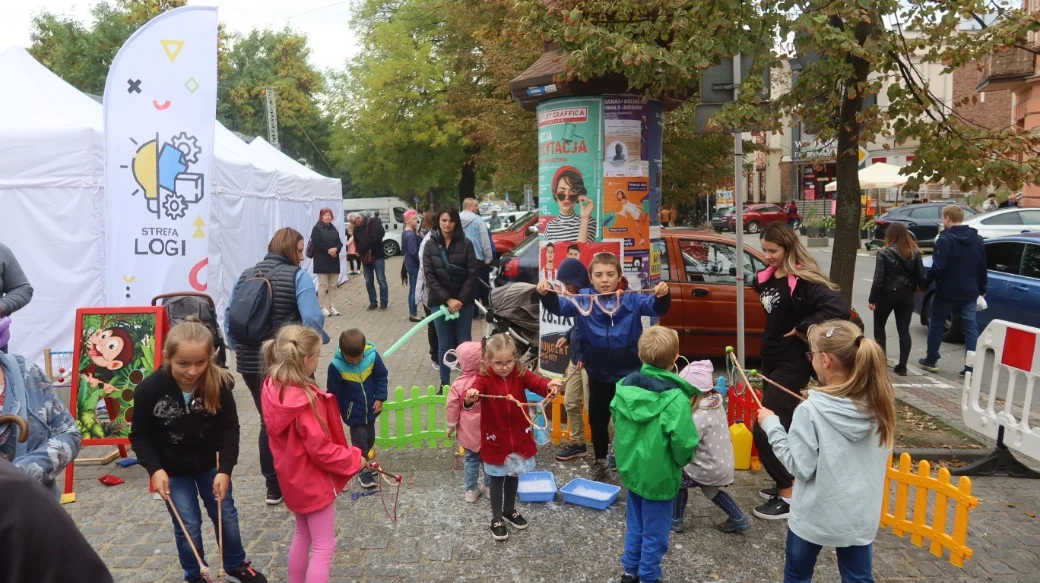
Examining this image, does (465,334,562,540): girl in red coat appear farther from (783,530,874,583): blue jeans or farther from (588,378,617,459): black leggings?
(783,530,874,583): blue jeans

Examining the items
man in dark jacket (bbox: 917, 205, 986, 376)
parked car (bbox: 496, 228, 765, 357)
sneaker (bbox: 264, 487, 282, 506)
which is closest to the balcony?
man in dark jacket (bbox: 917, 205, 986, 376)

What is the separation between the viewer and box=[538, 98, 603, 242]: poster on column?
22.6ft

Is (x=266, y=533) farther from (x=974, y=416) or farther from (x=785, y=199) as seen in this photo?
(x=785, y=199)

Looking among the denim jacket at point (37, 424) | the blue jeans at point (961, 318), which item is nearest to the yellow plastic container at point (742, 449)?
the denim jacket at point (37, 424)

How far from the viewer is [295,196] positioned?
1612 centimetres

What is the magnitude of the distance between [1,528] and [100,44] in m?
41.7

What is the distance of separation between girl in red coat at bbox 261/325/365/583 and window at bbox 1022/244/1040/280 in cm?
909

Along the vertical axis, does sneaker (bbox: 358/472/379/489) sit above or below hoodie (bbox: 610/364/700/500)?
below

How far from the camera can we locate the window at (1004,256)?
935 centimetres

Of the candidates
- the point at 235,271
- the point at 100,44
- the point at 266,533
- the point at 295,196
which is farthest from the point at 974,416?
the point at 100,44

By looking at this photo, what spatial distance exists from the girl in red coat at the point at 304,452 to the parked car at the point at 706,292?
541 centimetres

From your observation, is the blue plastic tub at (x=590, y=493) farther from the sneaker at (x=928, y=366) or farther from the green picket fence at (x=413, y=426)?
the sneaker at (x=928, y=366)

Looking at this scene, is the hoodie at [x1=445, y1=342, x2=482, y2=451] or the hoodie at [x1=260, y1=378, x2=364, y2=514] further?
the hoodie at [x1=445, y1=342, x2=482, y2=451]

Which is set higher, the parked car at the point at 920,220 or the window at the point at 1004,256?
the parked car at the point at 920,220
